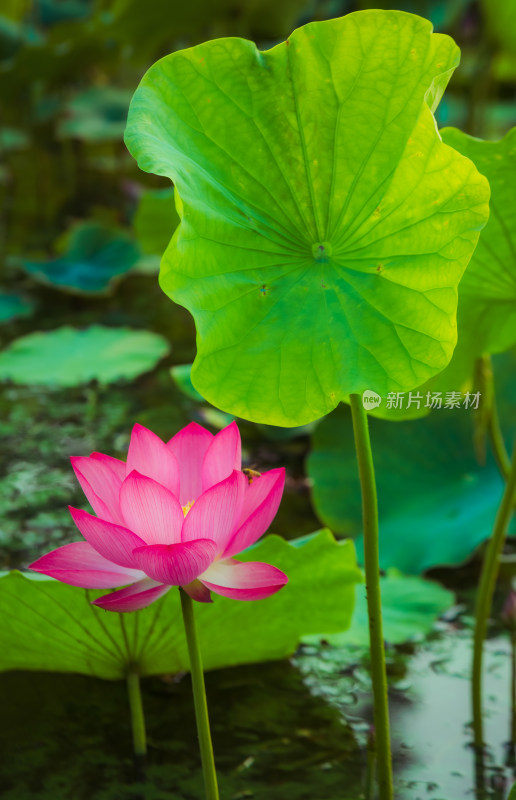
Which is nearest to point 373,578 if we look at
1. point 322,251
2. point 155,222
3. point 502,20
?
point 322,251

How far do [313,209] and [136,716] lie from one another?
1.70 ft

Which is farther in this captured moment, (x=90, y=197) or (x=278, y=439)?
(x=90, y=197)

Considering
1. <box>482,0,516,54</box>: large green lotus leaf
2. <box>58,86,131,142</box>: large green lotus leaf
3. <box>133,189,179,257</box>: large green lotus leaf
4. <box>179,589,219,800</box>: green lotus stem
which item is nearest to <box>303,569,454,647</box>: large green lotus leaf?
<box>179,589,219,800</box>: green lotus stem

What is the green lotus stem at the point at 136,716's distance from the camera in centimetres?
82

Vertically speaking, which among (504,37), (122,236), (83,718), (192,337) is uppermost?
(504,37)

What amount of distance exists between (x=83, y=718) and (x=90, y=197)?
2.74m

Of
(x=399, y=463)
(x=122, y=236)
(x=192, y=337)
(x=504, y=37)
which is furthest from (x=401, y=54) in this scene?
(x=504, y=37)

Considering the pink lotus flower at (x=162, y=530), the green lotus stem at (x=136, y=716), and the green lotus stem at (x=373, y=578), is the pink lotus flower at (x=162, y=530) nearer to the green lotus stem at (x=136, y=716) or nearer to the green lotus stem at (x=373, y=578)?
the green lotus stem at (x=373, y=578)

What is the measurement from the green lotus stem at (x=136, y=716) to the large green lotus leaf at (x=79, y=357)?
3.03 feet

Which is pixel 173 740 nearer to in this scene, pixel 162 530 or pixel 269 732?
pixel 269 732

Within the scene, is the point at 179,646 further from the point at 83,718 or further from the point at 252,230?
the point at 252,230

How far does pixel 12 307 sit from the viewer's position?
2.15 metres

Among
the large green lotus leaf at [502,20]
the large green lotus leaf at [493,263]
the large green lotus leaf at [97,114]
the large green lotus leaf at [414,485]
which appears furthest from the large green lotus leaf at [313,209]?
the large green lotus leaf at [97,114]

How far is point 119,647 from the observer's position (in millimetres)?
810
